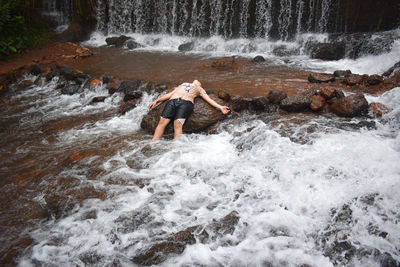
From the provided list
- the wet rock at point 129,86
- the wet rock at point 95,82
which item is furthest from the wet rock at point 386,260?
the wet rock at point 95,82

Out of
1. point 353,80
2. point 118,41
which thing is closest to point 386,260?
point 353,80

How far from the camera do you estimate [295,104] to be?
560cm

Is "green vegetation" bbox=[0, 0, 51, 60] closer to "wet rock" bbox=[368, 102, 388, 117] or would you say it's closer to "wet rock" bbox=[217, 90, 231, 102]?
"wet rock" bbox=[217, 90, 231, 102]

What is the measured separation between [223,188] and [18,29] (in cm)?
1293

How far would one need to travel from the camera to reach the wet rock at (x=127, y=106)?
667 centimetres

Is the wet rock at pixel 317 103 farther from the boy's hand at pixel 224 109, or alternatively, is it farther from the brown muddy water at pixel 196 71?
the boy's hand at pixel 224 109

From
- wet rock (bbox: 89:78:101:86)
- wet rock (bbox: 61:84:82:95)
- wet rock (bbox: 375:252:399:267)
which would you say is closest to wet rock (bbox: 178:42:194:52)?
wet rock (bbox: 89:78:101:86)

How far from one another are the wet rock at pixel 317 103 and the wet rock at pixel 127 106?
432 cm

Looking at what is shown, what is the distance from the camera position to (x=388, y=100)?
18.2 ft

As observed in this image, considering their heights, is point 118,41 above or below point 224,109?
above

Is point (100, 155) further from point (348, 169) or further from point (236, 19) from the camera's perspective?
point (236, 19)

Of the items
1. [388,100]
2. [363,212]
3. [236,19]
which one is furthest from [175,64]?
[363,212]

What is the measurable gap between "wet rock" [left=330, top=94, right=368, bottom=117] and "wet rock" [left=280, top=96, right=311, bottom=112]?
622 mm

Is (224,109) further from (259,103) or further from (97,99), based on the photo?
(97,99)
